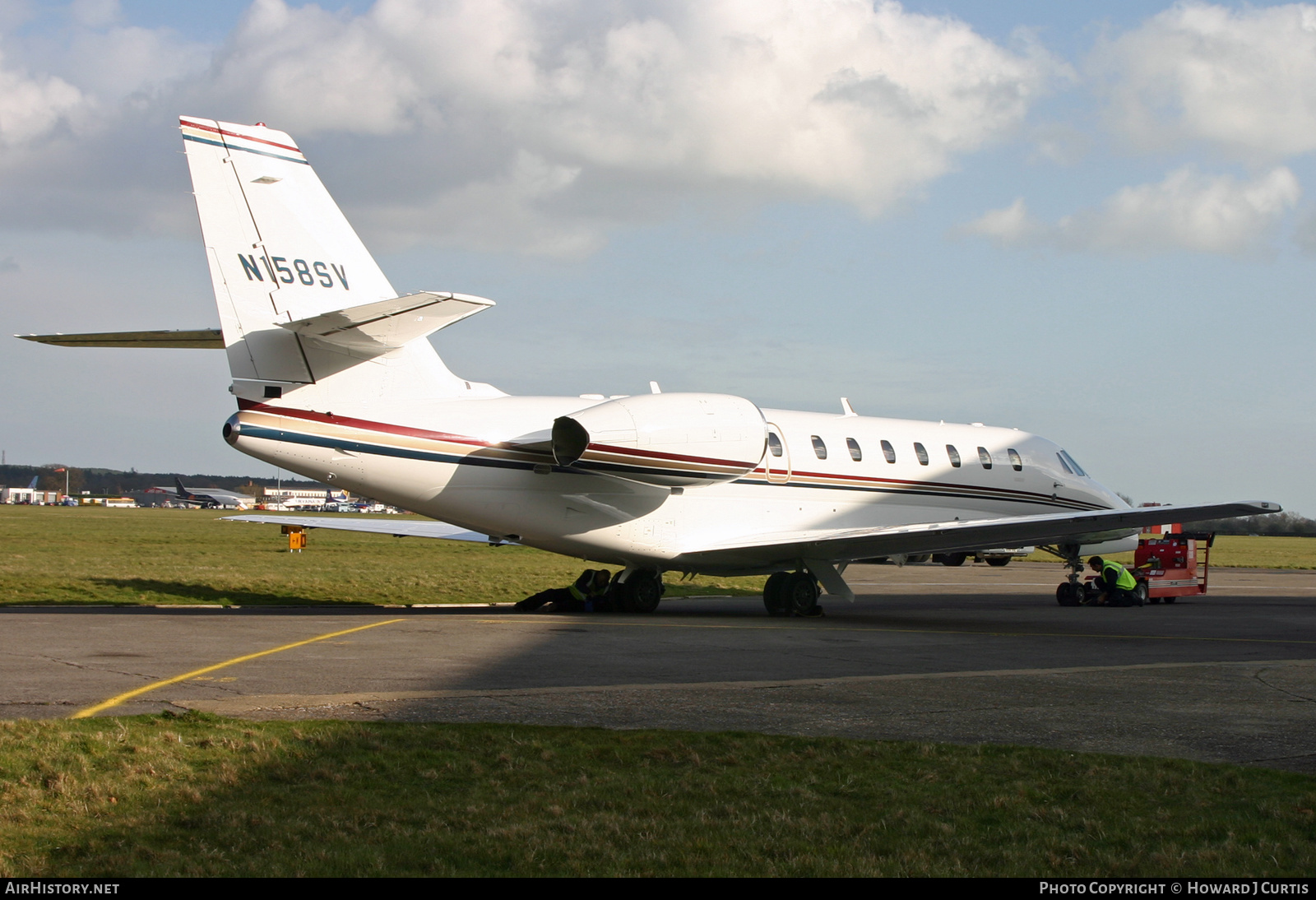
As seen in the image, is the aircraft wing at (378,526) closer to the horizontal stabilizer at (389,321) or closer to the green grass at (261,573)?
the green grass at (261,573)

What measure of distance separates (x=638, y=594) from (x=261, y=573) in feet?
47.8

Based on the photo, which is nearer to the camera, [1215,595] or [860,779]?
[860,779]

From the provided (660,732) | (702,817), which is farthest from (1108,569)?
(702,817)

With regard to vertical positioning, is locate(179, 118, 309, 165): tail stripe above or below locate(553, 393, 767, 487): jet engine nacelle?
above

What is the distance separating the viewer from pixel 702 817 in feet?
19.6

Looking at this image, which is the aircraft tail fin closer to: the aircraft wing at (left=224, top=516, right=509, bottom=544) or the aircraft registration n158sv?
the aircraft registration n158sv

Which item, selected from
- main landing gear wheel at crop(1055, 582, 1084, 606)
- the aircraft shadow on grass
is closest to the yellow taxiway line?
the aircraft shadow on grass

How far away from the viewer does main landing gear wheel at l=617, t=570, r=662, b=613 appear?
69.9ft

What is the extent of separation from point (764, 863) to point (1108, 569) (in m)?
22.8

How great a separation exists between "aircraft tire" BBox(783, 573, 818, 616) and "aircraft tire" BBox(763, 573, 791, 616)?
7 cm

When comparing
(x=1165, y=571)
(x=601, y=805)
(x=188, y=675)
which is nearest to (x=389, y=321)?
(x=188, y=675)

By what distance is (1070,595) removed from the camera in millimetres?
26156

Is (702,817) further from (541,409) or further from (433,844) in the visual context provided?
(541,409)

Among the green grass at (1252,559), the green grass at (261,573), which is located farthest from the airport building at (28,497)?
the green grass at (1252,559)
